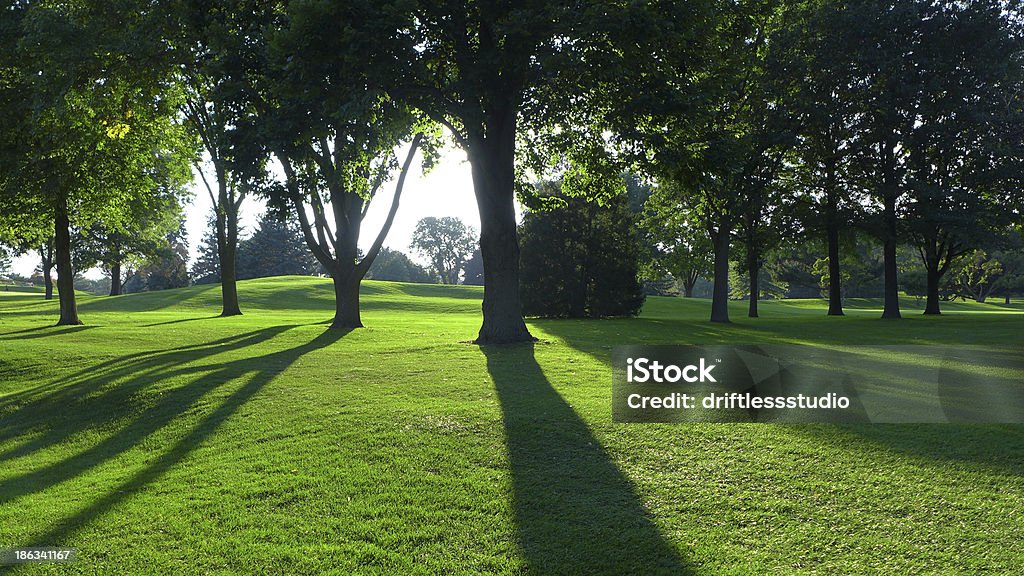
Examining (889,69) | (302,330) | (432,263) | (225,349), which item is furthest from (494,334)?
(432,263)

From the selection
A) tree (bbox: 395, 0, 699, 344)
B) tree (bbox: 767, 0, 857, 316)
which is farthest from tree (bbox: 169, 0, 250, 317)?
tree (bbox: 767, 0, 857, 316)

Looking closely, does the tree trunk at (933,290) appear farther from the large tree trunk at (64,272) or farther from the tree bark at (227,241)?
the large tree trunk at (64,272)

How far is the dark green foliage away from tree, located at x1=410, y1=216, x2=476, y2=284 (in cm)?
9180

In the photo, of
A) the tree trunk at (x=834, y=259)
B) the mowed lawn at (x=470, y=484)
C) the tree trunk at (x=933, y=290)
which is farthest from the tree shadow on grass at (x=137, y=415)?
the tree trunk at (x=933, y=290)

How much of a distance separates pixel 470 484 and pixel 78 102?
58.1 ft

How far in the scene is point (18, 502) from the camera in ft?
22.2

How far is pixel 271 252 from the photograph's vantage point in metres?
99.1

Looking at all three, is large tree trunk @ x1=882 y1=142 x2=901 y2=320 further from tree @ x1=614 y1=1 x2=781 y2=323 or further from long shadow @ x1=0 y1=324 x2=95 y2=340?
long shadow @ x1=0 y1=324 x2=95 y2=340

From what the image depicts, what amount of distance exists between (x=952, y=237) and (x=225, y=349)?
3452 cm

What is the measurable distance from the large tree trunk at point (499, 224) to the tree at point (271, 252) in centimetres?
8533

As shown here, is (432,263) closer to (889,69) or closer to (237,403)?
(889,69)

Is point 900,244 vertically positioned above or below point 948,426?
above

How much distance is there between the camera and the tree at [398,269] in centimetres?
12712

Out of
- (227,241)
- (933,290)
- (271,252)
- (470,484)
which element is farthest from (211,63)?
(271,252)
